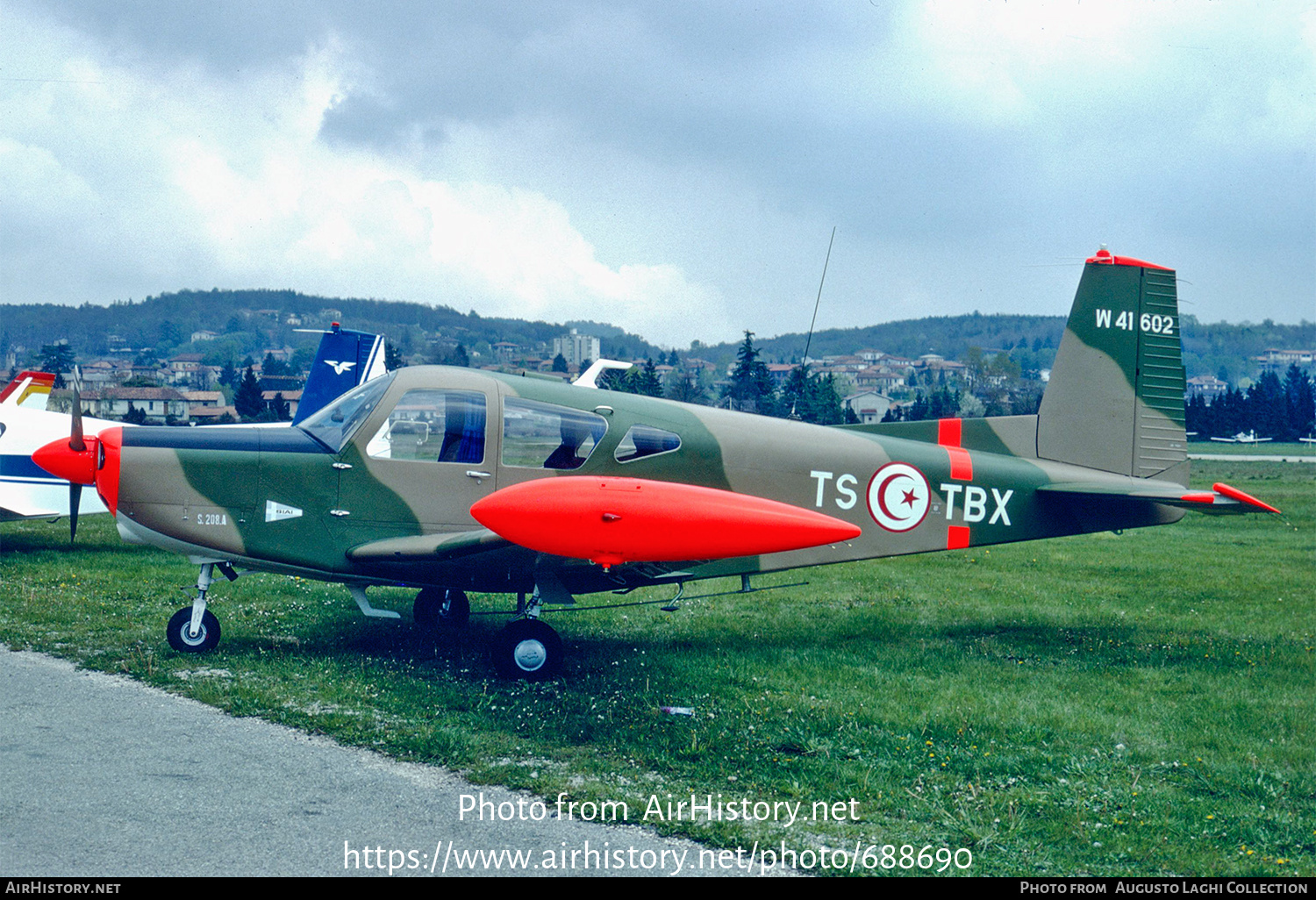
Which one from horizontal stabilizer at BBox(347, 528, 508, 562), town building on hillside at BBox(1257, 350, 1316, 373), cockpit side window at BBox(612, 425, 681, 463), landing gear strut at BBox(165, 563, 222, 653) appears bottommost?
landing gear strut at BBox(165, 563, 222, 653)

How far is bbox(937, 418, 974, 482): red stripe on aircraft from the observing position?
8.80 metres

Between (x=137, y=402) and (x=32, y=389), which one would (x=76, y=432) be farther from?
(x=137, y=402)

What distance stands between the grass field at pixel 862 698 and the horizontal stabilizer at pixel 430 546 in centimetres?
95

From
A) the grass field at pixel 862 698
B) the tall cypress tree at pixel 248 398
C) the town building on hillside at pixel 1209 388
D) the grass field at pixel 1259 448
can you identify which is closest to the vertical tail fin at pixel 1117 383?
the grass field at pixel 862 698

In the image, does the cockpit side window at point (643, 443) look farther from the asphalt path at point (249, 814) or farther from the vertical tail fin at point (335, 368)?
the vertical tail fin at point (335, 368)

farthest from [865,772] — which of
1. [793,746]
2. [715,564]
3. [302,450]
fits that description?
[302,450]

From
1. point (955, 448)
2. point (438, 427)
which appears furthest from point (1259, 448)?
point (438, 427)

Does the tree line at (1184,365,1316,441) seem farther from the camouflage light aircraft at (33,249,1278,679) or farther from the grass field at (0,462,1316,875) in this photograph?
the camouflage light aircraft at (33,249,1278,679)

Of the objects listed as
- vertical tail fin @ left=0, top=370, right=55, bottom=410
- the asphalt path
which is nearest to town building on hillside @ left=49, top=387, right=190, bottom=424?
vertical tail fin @ left=0, top=370, right=55, bottom=410

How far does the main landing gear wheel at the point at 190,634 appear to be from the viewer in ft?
26.0

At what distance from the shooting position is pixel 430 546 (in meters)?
7.29

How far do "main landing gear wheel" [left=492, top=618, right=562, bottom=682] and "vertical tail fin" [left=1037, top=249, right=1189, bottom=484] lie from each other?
519 centimetres

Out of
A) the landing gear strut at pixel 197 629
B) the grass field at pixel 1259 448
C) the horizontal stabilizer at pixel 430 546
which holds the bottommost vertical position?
the landing gear strut at pixel 197 629
